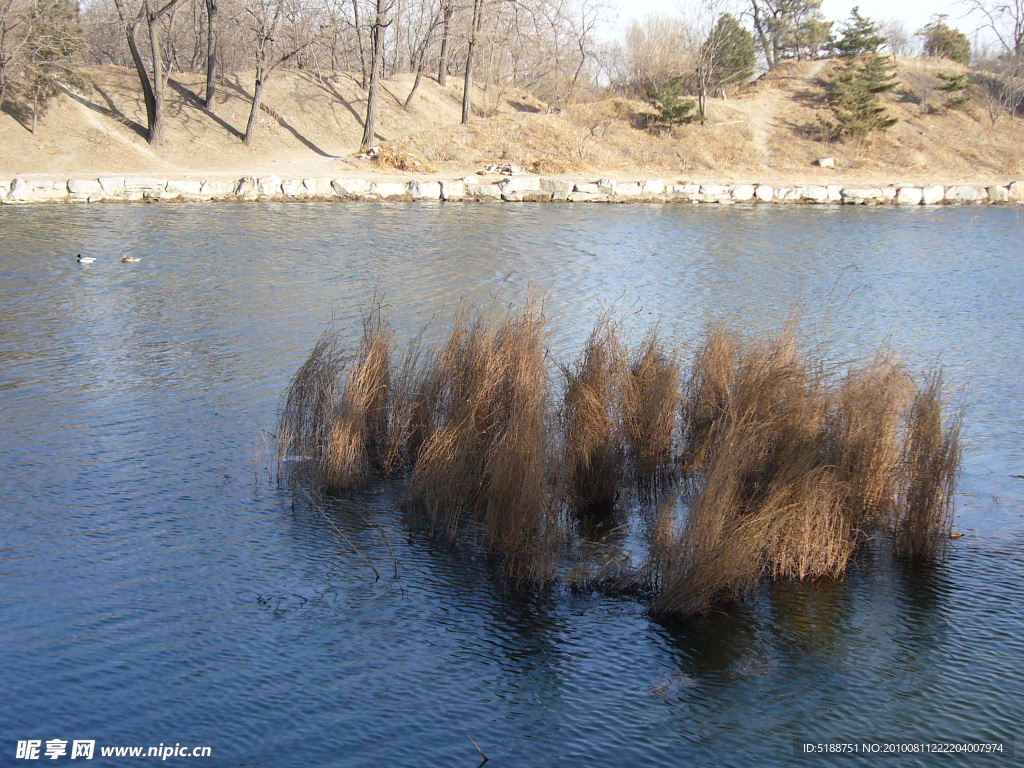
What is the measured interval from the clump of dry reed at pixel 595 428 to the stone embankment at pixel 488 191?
952 inches

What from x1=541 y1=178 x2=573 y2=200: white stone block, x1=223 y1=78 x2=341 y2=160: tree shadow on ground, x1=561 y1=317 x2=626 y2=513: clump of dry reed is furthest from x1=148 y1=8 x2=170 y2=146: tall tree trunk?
x1=561 y1=317 x2=626 y2=513: clump of dry reed

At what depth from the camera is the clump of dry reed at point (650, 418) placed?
7.16 m

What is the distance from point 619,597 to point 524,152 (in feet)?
120

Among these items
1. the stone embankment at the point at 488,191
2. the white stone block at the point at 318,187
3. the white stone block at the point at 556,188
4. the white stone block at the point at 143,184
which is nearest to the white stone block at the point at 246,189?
the stone embankment at the point at 488,191

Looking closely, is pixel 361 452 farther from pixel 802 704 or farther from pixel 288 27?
pixel 288 27

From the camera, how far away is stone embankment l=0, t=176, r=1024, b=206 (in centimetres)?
2691

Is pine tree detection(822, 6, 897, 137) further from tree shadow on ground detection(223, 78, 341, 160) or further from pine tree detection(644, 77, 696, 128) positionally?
tree shadow on ground detection(223, 78, 341, 160)

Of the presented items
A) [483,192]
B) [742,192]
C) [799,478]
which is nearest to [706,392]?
[799,478]

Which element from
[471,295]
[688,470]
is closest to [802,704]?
[688,470]

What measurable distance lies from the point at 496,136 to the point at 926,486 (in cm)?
3762

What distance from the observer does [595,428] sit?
6.93 meters

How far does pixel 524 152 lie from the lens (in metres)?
39.8

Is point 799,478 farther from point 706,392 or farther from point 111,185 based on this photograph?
point 111,185

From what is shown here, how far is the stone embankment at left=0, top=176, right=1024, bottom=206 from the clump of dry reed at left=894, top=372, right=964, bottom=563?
26535 millimetres
